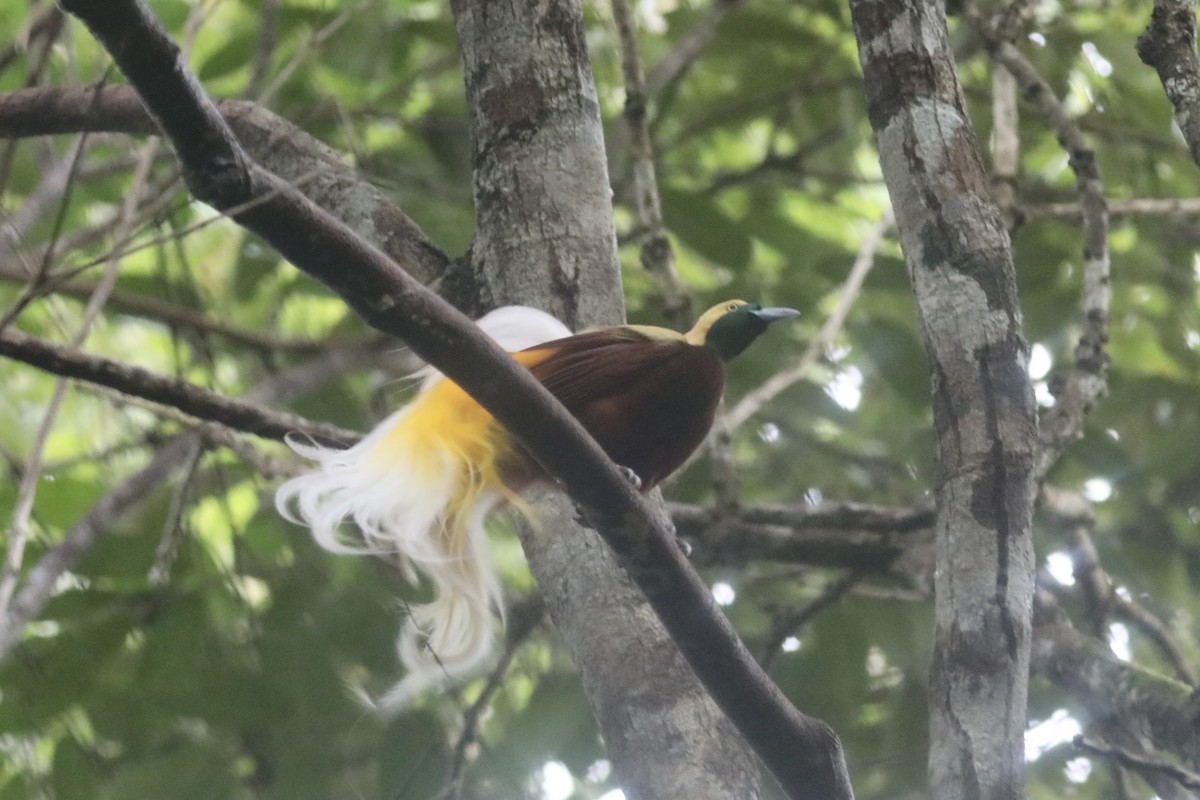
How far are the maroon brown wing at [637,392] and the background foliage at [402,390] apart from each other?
537mm

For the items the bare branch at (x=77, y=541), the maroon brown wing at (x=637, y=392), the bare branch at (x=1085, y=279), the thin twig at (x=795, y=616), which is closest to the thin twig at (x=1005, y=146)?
the bare branch at (x=1085, y=279)

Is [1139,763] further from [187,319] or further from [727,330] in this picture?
[187,319]

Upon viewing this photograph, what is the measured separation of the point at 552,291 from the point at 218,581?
42.6 inches

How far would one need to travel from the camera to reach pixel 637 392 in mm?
2088

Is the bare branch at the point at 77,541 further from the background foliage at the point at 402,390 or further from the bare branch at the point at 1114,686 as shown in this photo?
the bare branch at the point at 1114,686

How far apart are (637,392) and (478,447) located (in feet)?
0.85

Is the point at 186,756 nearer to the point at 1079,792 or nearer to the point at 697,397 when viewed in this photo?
the point at 697,397

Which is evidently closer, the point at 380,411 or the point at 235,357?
the point at 380,411

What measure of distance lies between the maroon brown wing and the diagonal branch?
1.93 ft

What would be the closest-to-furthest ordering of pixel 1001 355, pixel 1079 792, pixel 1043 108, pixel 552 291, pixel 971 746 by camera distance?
1. pixel 971 746
2. pixel 1001 355
3. pixel 552 291
4. pixel 1043 108
5. pixel 1079 792

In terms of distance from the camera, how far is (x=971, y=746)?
1.43m

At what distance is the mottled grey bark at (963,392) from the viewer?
4.76 ft

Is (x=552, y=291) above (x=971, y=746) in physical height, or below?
above

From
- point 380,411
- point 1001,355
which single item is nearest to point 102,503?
point 380,411
